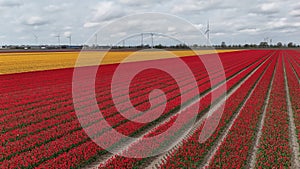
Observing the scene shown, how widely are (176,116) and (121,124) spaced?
2466 millimetres

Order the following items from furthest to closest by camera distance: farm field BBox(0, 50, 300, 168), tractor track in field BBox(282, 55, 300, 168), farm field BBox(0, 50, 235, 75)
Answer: farm field BBox(0, 50, 235, 75) → tractor track in field BBox(282, 55, 300, 168) → farm field BBox(0, 50, 300, 168)

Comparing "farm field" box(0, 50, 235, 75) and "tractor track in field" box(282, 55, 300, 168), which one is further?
"farm field" box(0, 50, 235, 75)

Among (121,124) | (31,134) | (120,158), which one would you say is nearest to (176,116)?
(121,124)

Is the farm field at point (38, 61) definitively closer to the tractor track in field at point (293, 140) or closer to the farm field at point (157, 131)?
the farm field at point (157, 131)

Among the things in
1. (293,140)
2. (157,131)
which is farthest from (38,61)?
(293,140)

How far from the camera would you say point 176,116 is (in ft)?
38.4

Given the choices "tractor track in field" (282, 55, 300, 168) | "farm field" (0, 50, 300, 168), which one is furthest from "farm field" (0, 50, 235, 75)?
"tractor track in field" (282, 55, 300, 168)

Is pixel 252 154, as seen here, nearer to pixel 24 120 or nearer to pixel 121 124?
pixel 121 124

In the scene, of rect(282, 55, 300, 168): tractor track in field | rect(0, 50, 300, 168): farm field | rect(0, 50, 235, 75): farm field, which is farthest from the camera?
rect(0, 50, 235, 75): farm field

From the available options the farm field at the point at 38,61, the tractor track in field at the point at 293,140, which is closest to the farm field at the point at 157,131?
the tractor track in field at the point at 293,140

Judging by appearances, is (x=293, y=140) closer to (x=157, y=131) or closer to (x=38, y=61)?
(x=157, y=131)

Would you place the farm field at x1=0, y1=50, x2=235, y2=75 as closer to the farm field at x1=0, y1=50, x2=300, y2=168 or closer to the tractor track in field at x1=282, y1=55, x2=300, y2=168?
the farm field at x1=0, y1=50, x2=300, y2=168

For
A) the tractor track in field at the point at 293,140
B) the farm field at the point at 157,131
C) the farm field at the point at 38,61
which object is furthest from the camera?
the farm field at the point at 38,61

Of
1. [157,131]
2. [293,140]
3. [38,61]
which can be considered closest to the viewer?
[293,140]
